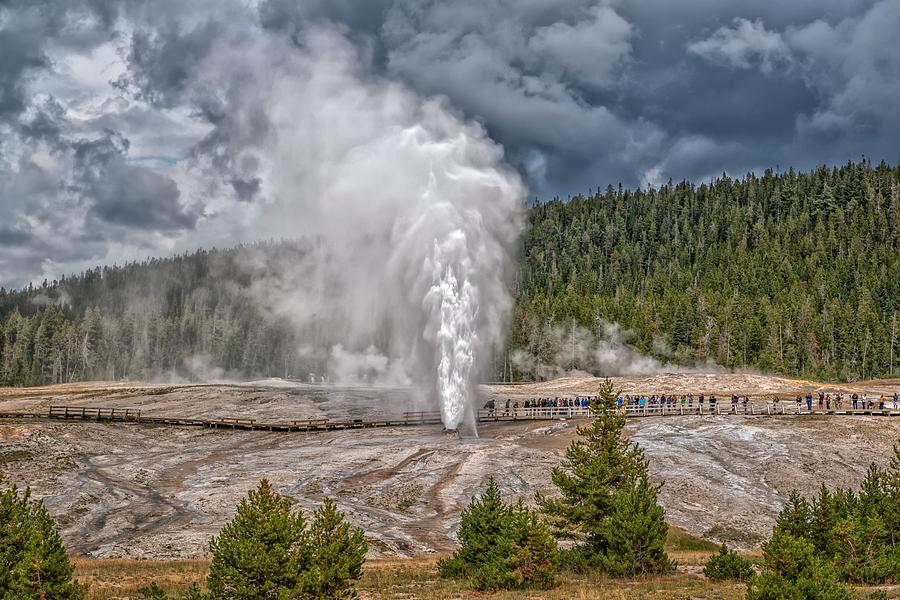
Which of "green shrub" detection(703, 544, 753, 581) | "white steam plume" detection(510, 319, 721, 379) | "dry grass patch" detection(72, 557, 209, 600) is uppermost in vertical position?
"white steam plume" detection(510, 319, 721, 379)

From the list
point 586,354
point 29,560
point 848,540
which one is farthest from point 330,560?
point 586,354

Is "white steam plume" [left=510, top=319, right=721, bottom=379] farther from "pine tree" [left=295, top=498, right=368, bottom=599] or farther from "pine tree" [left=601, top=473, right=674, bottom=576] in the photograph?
"pine tree" [left=295, top=498, right=368, bottom=599]

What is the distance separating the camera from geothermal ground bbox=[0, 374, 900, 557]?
39344mm

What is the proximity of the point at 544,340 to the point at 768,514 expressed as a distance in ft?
368

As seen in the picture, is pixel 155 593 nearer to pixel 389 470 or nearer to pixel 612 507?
pixel 612 507

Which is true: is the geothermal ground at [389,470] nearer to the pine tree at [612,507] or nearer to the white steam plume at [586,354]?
the pine tree at [612,507]

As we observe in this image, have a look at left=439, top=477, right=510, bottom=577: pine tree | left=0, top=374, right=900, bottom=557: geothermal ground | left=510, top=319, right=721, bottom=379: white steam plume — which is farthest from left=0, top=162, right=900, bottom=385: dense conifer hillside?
left=439, top=477, right=510, bottom=577: pine tree

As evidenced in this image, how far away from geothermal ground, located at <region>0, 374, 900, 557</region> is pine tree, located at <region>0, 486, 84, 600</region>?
49.0ft

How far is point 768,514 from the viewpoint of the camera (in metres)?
41.9

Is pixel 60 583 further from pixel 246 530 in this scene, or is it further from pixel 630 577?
pixel 630 577

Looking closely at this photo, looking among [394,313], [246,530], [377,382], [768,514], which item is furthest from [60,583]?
[377,382]

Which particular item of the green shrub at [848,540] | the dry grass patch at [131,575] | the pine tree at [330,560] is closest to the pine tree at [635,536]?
the green shrub at [848,540]

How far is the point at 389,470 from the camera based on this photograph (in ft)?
171

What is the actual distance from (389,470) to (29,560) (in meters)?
34.8
